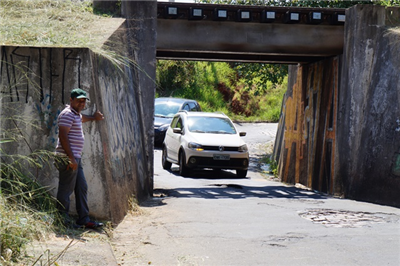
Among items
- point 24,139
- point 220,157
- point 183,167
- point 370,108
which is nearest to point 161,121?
point 183,167

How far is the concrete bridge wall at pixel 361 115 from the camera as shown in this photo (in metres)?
12.9

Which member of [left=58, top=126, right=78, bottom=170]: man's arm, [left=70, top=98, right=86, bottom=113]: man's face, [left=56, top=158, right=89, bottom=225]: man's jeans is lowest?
[left=56, top=158, right=89, bottom=225]: man's jeans

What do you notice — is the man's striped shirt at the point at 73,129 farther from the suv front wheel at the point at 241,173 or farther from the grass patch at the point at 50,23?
the suv front wheel at the point at 241,173

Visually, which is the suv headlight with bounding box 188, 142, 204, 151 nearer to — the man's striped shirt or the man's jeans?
the man's jeans

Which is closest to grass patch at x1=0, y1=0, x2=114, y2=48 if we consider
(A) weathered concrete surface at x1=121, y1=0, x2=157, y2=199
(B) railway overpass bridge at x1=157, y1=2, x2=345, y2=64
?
(A) weathered concrete surface at x1=121, y1=0, x2=157, y2=199

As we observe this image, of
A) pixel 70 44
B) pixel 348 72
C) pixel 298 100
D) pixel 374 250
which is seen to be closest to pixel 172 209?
pixel 70 44

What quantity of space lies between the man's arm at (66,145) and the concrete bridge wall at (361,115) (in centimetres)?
749

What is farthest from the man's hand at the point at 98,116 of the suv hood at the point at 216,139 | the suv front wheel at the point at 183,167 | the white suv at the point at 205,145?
the suv front wheel at the point at 183,167

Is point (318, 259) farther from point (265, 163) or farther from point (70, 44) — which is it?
point (265, 163)

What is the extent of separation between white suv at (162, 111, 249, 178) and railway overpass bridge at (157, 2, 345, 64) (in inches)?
101

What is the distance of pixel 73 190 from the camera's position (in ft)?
25.1

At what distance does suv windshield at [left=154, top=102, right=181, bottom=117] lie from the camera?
2344 cm

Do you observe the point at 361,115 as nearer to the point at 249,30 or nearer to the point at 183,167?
the point at 249,30

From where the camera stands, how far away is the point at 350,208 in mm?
11047
